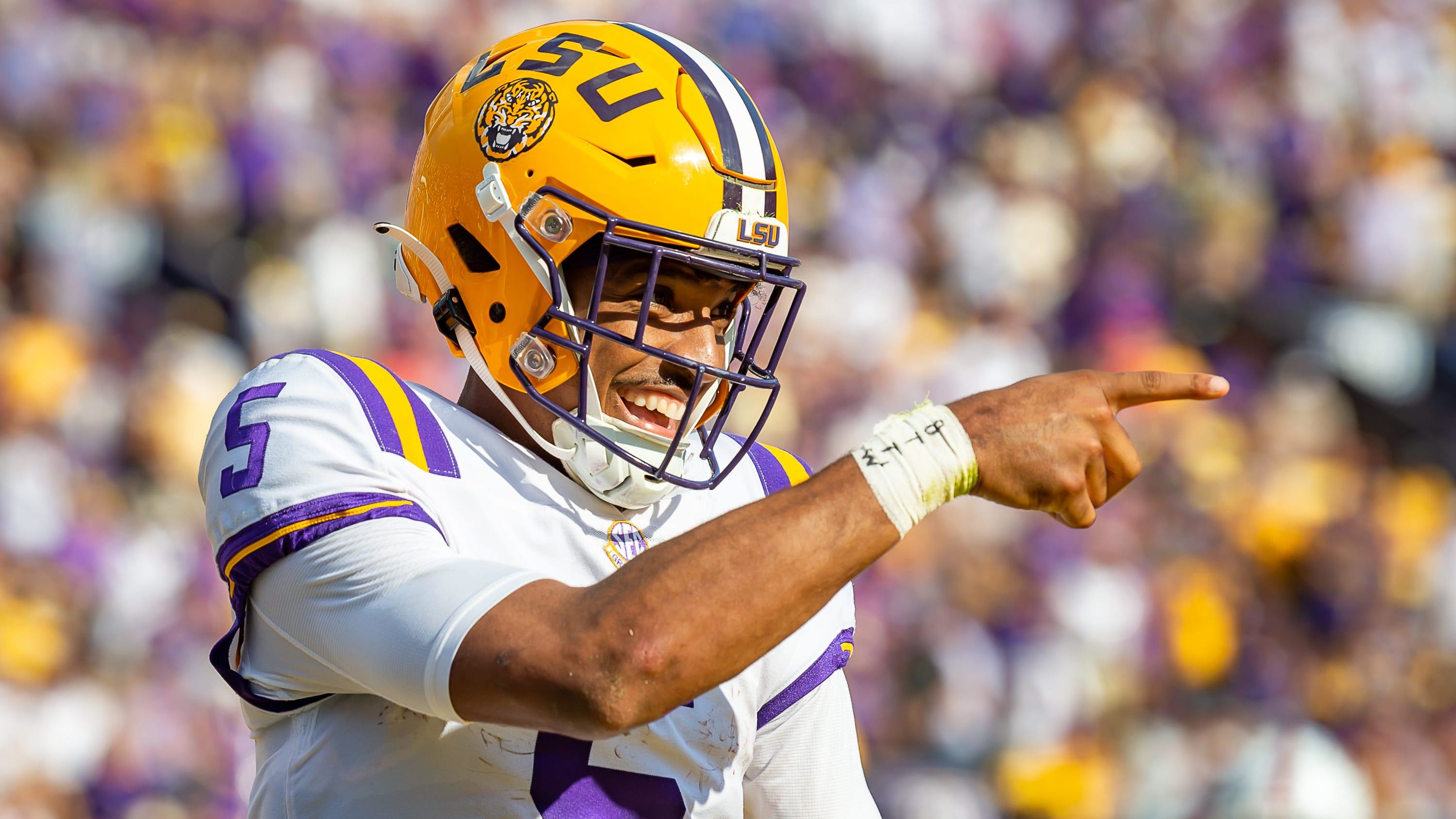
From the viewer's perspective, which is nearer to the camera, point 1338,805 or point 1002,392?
point 1002,392

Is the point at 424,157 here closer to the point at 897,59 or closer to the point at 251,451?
the point at 251,451

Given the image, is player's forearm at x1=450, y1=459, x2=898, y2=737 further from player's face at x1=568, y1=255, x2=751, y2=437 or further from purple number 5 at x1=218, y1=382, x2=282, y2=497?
player's face at x1=568, y1=255, x2=751, y2=437

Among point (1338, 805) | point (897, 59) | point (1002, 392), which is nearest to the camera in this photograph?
point (1002, 392)

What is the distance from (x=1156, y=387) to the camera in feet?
5.85

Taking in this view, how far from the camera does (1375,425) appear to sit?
352 inches

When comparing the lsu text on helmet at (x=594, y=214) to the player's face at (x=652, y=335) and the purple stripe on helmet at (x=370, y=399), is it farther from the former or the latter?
the purple stripe on helmet at (x=370, y=399)

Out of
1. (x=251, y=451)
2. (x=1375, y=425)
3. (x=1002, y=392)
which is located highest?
(x=1375, y=425)

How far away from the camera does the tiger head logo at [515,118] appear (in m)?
2.27

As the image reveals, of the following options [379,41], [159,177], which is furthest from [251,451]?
[379,41]

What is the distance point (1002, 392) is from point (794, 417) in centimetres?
567

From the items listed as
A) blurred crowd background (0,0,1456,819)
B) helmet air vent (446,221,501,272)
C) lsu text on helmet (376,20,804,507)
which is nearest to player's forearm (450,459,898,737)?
lsu text on helmet (376,20,804,507)

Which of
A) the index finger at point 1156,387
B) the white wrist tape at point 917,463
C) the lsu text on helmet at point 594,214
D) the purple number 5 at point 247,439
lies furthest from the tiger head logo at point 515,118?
the index finger at point 1156,387

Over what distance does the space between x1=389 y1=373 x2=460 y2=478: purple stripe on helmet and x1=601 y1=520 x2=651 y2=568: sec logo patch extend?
250 mm

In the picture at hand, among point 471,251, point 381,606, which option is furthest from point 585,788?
point 471,251
